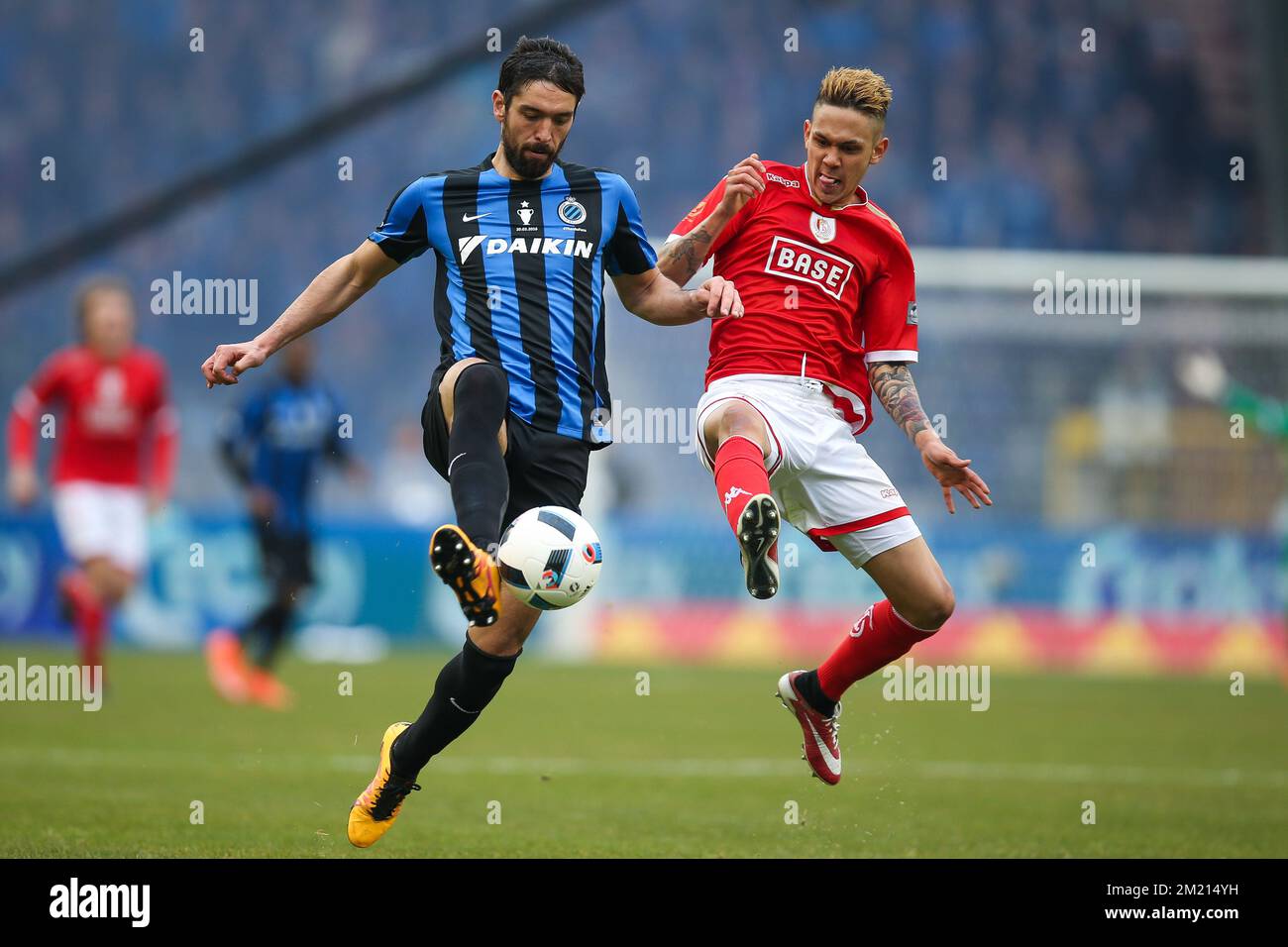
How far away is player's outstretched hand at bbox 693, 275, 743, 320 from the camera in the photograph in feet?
18.9

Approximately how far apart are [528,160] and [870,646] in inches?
90.8

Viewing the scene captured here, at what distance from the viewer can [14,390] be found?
1998cm

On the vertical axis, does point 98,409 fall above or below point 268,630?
above

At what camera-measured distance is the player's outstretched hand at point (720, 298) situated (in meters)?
5.75

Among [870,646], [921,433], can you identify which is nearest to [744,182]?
[921,433]

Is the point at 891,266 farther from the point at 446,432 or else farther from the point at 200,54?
the point at 200,54

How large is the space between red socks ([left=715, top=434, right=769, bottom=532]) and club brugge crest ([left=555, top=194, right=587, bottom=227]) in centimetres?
96

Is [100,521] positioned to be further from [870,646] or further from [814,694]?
[870,646]

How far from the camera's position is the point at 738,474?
573 centimetres

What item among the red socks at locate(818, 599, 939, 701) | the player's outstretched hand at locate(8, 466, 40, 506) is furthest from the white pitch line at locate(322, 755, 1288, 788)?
the player's outstretched hand at locate(8, 466, 40, 506)

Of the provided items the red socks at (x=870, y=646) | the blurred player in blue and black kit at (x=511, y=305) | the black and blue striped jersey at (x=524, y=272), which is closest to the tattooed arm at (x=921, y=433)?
the red socks at (x=870, y=646)

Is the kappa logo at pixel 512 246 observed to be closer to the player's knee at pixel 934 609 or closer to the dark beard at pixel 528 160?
the dark beard at pixel 528 160

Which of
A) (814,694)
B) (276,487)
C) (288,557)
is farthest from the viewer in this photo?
(276,487)

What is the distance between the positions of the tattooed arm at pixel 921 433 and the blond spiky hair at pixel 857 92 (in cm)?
100
